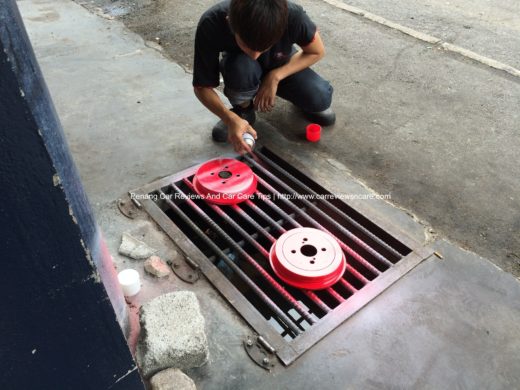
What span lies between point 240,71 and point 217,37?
22cm

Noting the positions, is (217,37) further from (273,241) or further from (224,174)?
(273,241)

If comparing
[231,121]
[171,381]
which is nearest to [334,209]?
[231,121]

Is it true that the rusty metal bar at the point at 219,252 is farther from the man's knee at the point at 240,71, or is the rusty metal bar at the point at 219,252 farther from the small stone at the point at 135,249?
the man's knee at the point at 240,71

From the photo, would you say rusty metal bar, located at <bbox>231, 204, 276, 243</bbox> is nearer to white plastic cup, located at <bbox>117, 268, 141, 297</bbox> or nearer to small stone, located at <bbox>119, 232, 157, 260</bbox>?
small stone, located at <bbox>119, 232, 157, 260</bbox>

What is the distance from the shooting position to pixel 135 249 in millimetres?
1773

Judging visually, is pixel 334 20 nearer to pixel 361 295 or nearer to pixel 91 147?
pixel 91 147

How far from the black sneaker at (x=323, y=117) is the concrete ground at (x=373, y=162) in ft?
0.25

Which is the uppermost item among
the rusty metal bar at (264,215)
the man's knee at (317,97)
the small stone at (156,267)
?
the man's knee at (317,97)

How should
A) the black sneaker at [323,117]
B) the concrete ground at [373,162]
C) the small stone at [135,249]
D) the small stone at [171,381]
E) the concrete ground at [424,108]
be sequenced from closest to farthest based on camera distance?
the small stone at [171,381], the concrete ground at [373,162], the small stone at [135,249], the concrete ground at [424,108], the black sneaker at [323,117]

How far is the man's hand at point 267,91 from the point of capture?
232 cm

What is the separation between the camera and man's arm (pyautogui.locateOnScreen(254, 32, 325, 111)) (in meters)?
2.31

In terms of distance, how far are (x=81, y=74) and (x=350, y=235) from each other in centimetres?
213

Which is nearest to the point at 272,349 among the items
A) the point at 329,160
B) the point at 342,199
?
the point at 342,199

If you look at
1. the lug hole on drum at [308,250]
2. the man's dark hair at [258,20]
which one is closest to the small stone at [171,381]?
the lug hole on drum at [308,250]
